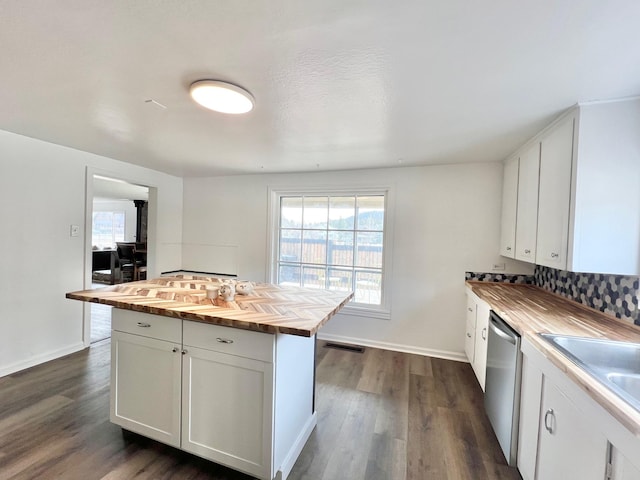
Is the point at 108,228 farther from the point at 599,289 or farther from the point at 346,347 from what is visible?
the point at 599,289

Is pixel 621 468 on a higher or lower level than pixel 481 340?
higher

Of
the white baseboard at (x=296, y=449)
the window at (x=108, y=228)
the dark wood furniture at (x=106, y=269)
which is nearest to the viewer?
the white baseboard at (x=296, y=449)

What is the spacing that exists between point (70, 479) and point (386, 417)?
195 centimetres

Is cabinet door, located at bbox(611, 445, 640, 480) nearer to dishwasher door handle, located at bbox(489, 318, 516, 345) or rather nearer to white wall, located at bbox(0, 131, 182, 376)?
dishwasher door handle, located at bbox(489, 318, 516, 345)

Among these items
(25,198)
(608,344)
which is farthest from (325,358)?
(25,198)

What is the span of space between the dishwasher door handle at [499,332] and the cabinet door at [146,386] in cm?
193

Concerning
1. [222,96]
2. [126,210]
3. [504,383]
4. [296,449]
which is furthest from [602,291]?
[126,210]

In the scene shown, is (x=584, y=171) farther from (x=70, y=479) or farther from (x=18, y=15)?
(x=70, y=479)

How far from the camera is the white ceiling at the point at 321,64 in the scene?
1.06m

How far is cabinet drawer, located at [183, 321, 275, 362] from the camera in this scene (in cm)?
144

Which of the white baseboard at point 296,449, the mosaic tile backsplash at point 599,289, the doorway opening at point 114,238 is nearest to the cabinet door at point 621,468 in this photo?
the mosaic tile backsplash at point 599,289

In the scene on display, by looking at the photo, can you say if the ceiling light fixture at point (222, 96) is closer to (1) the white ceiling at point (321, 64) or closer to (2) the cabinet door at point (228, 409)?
(1) the white ceiling at point (321, 64)

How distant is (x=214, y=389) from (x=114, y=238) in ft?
34.0

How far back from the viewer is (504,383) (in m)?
1.77
